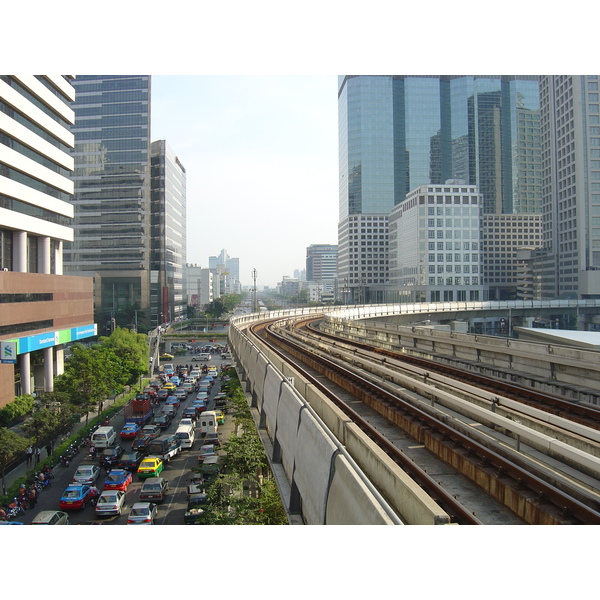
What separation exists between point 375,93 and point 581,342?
127m

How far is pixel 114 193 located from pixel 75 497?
71.8 m

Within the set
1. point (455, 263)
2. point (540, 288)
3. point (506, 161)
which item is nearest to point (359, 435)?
point (455, 263)

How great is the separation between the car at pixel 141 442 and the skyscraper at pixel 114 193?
5529 centimetres

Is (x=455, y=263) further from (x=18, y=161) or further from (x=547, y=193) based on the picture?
(x=18, y=161)

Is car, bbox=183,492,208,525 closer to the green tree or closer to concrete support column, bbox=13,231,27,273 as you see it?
the green tree

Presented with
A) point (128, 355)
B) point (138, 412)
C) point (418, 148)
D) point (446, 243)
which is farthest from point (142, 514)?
point (418, 148)

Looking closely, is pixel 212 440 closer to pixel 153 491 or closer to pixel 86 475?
pixel 86 475

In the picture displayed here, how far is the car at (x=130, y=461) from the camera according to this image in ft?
78.0

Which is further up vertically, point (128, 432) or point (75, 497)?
point (75, 497)

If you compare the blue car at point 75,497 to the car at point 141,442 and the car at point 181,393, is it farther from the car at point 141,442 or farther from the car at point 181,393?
the car at point 181,393

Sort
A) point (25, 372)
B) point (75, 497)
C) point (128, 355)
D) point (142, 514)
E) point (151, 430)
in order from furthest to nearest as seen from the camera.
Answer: point (128, 355) < point (25, 372) < point (151, 430) < point (75, 497) < point (142, 514)

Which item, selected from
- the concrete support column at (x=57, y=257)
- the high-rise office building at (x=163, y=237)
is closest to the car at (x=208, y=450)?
the concrete support column at (x=57, y=257)

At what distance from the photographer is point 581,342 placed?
89.4 ft

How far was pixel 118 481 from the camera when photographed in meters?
20.3
